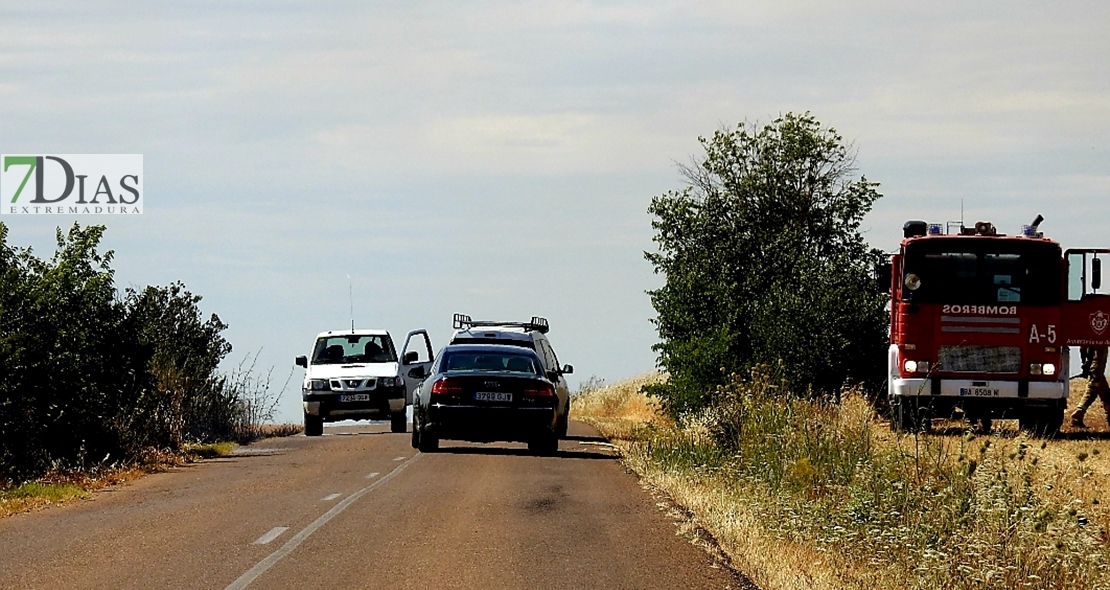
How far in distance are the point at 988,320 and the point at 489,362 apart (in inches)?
329

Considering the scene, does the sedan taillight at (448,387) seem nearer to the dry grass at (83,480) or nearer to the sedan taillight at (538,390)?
the sedan taillight at (538,390)

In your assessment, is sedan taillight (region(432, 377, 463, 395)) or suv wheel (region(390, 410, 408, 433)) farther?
suv wheel (region(390, 410, 408, 433))

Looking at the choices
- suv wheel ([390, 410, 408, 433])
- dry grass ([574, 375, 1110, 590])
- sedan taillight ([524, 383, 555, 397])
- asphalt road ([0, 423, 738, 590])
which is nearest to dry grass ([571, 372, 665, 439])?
suv wheel ([390, 410, 408, 433])

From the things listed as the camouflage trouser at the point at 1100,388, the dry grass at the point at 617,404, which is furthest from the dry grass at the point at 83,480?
the dry grass at the point at 617,404

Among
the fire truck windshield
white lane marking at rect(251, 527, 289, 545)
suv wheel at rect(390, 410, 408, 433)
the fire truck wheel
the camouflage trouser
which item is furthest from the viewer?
suv wheel at rect(390, 410, 408, 433)

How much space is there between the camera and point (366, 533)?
590 inches

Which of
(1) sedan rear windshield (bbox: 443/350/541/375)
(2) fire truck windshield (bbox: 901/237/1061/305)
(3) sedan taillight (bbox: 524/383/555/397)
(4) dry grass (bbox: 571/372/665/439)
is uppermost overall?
(2) fire truck windshield (bbox: 901/237/1061/305)

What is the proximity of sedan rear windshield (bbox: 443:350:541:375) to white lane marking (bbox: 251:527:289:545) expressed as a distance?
34.7ft

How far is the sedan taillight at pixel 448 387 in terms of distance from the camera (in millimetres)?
25172

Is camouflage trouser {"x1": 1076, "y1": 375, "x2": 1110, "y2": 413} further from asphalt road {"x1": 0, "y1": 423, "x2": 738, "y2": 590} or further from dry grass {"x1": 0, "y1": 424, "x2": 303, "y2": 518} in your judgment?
dry grass {"x1": 0, "y1": 424, "x2": 303, "y2": 518}

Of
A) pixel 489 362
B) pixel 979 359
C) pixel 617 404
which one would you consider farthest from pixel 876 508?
pixel 617 404

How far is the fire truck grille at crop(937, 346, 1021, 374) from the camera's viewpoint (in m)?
28.3

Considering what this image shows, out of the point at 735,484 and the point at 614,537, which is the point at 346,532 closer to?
the point at 614,537

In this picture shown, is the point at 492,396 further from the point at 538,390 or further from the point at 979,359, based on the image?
the point at 979,359
